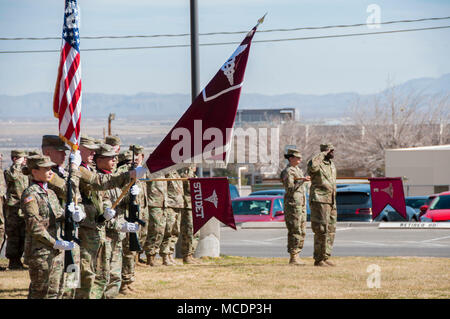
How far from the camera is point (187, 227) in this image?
1520cm

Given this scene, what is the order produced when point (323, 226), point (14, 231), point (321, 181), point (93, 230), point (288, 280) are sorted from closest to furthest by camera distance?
point (93, 230)
point (288, 280)
point (323, 226)
point (321, 181)
point (14, 231)

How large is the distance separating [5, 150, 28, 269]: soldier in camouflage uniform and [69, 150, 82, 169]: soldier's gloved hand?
14.9 feet

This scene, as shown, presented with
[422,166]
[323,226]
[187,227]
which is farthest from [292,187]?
[422,166]

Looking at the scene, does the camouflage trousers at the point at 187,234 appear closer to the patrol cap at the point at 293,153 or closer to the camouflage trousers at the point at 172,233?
the camouflage trousers at the point at 172,233

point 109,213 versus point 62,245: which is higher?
point 109,213

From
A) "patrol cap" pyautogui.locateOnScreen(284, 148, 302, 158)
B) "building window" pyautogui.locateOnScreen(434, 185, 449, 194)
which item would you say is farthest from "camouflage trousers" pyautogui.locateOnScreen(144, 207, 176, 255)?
"building window" pyautogui.locateOnScreen(434, 185, 449, 194)

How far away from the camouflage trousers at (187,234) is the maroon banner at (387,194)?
3.32 m

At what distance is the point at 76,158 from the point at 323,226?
589 centimetres

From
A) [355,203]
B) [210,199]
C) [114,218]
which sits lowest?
[355,203]

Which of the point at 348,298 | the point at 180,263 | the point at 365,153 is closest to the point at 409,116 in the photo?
the point at 365,153

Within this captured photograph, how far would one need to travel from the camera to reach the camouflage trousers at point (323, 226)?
13719 mm

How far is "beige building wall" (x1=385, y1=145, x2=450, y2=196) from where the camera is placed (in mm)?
42094

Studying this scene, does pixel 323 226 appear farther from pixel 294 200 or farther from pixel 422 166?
pixel 422 166
